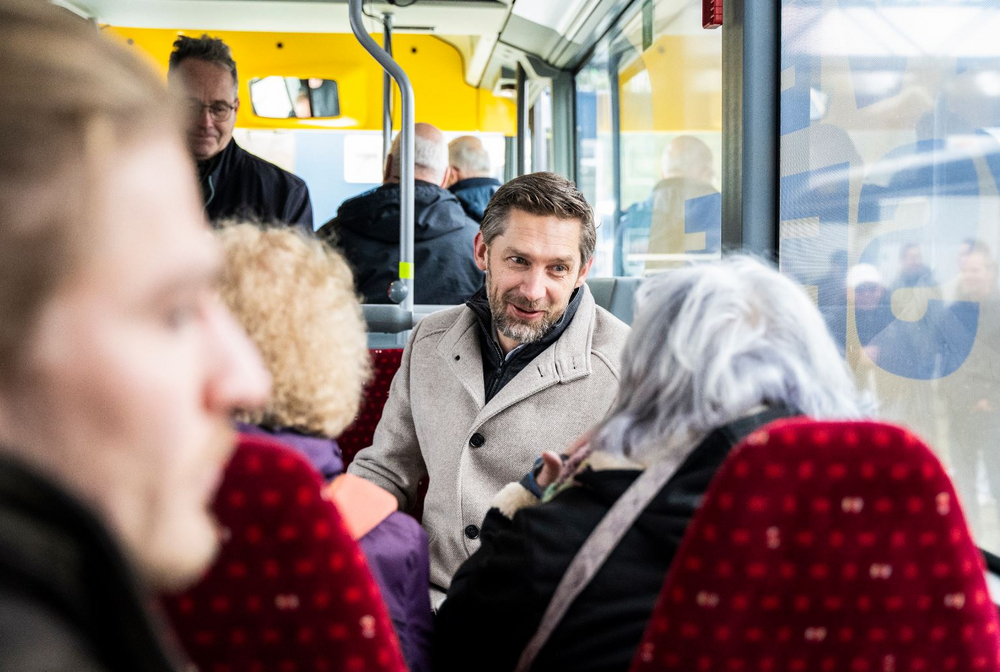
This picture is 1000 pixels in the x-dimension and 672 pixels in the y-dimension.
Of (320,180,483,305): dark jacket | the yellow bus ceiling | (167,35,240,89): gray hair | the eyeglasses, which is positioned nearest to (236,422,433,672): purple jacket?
the eyeglasses

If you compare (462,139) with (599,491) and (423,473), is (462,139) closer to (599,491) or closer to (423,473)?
(423,473)

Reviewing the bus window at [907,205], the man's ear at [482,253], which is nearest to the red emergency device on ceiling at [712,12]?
the bus window at [907,205]

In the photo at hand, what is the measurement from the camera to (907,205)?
1.98 m

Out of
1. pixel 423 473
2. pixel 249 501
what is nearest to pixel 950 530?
pixel 249 501

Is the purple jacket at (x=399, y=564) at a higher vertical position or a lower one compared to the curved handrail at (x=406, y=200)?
lower

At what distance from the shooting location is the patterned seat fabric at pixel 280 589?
0.76m

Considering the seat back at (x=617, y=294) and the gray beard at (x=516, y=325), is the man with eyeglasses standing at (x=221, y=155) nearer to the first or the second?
the gray beard at (x=516, y=325)

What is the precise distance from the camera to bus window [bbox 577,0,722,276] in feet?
12.1

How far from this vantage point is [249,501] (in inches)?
29.7

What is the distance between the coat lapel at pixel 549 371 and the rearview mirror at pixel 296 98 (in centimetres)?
472

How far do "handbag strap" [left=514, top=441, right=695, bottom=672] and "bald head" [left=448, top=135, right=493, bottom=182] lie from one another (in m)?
3.55

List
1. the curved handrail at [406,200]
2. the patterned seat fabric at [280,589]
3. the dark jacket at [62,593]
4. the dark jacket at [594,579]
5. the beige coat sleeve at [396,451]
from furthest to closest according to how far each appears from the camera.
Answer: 1. the curved handrail at [406,200]
2. the beige coat sleeve at [396,451]
3. the dark jacket at [594,579]
4. the patterned seat fabric at [280,589]
5. the dark jacket at [62,593]

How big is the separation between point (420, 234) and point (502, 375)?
1704mm

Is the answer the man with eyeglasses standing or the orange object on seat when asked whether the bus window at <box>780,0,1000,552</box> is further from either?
the man with eyeglasses standing
